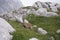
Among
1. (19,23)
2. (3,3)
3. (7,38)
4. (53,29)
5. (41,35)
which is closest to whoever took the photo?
(7,38)

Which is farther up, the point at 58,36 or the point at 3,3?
the point at 3,3

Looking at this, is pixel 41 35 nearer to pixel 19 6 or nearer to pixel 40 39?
pixel 40 39

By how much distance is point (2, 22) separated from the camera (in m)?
17.8

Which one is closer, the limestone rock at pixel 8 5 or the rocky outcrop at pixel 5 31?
the rocky outcrop at pixel 5 31

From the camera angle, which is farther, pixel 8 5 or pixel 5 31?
pixel 8 5

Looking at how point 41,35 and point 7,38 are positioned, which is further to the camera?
point 41,35

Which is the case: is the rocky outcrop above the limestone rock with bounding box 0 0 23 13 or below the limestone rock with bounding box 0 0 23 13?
below

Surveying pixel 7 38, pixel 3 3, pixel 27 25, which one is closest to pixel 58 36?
pixel 7 38

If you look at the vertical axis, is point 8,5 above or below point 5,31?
above

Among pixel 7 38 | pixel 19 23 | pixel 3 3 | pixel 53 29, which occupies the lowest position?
pixel 7 38

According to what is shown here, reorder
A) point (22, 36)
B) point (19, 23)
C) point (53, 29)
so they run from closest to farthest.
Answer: point (22, 36), point (53, 29), point (19, 23)

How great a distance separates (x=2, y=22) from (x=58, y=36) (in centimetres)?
444

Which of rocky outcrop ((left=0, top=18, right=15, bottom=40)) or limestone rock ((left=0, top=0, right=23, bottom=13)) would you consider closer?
rocky outcrop ((left=0, top=18, right=15, bottom=40))

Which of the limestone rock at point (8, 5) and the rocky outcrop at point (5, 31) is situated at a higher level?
the limestone rock at point (8, 5)
